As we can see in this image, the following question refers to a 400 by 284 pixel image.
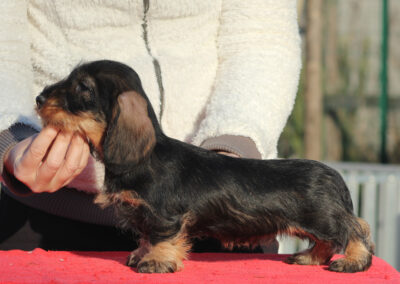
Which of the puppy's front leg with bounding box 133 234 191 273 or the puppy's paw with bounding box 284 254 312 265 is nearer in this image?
the puppy's front leg with bounding box 133 234 191 273

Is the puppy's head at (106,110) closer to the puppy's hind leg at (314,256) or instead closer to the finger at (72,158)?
the finger at (72,158)

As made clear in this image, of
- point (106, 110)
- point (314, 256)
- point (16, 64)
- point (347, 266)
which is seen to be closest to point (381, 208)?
point (314, 256)

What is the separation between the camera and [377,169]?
994 cm

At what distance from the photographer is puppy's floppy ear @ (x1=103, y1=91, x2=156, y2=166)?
2.50m

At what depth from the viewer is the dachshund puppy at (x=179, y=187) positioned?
8.36 feet

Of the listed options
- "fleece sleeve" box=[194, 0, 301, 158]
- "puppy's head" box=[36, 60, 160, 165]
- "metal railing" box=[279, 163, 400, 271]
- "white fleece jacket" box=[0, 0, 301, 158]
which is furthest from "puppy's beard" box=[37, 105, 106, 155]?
"metal railing" box=[279, 163, 400, 271]

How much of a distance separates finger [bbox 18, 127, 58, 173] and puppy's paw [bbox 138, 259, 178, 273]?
0.61 metres

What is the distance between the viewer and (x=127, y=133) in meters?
2.50

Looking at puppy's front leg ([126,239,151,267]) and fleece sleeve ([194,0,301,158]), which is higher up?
fleece sleeve ([194,0,301,158])

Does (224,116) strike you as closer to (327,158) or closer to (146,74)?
(146,74)

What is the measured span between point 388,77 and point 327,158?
2102mm

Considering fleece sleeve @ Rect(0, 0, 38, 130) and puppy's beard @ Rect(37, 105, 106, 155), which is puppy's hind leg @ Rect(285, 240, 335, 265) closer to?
puppy's beard @ Rect(37, 105, 106, 155)

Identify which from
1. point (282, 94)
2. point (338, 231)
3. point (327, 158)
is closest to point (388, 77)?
point (327, 158)

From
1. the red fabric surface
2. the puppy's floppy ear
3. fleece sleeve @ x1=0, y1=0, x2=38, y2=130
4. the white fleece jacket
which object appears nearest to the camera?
the red fabric surface
